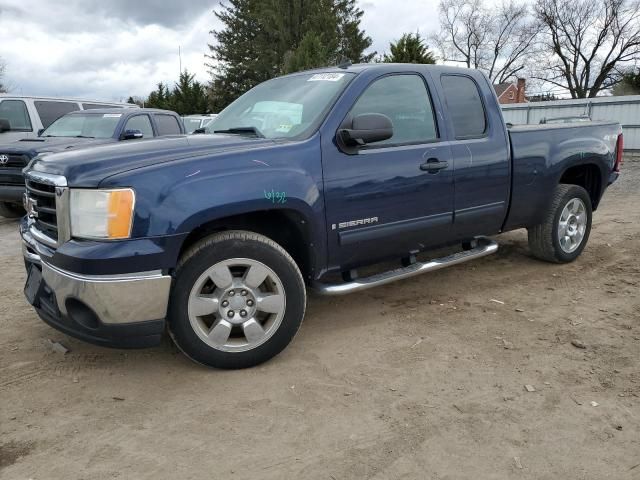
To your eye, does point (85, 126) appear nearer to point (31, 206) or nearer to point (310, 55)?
point (31, 206)

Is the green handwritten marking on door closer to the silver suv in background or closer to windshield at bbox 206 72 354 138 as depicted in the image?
windshield at bbox 206 72 354 138

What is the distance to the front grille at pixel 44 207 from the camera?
312 cm

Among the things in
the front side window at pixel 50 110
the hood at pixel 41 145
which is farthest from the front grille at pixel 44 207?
the front side window at pixel 50 110

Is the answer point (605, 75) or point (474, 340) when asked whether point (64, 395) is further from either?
point (605, 75)

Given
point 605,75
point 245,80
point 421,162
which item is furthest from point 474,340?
point 605,75

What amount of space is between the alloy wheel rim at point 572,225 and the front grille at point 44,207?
14.5ft

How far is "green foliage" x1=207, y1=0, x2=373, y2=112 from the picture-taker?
3484 cm

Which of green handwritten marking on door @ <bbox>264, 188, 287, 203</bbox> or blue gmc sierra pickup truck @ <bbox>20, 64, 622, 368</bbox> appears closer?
blue gmc sierra pickup truck @ <bbox>20, 64, 622, 368</bbox>

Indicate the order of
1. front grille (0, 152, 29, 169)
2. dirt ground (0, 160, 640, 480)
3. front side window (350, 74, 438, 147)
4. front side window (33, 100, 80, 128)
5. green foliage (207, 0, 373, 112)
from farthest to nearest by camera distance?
1. green foliage (207, 0, 373, 112)
2. front side window (33, 100, 80, 128)
3. front grille (0, 152, 29, 169)
4. front side window (350, 74, 438, 147)
5. dirt ground (0, 160, 640, 480)

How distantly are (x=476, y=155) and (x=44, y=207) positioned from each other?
3.13m

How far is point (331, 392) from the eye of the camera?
3.06 meters

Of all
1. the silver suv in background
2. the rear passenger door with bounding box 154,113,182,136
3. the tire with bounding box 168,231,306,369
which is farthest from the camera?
the silver suv in background

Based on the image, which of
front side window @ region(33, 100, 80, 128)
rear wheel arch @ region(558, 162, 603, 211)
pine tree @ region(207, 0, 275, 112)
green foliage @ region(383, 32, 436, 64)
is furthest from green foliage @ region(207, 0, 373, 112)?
rear wheel arch @ region(558, 162, 603, 211)

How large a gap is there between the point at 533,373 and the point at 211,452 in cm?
193
